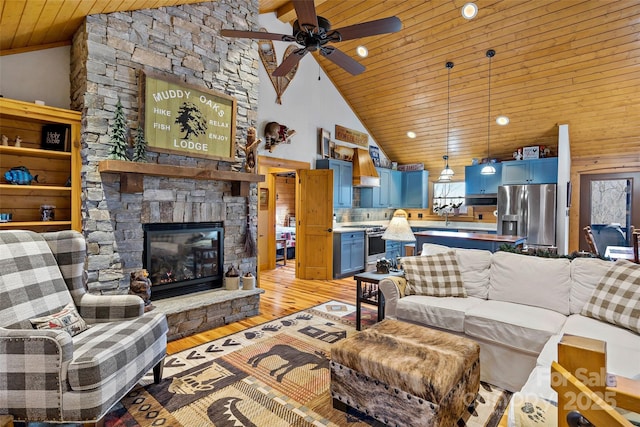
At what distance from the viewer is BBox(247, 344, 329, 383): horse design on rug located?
2.74 m

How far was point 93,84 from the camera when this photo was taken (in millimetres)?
2994

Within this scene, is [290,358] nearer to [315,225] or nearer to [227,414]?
[227,414]

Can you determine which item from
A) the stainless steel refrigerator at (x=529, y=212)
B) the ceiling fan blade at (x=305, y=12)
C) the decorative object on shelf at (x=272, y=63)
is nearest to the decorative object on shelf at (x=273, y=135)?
the decorative object on shelf at (x=272, y=63)

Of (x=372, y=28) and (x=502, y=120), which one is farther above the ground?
(x=502, y=120)

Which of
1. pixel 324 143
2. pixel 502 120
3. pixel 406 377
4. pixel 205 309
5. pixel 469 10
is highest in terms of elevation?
pixel 469 10

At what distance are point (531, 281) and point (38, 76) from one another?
4.84m

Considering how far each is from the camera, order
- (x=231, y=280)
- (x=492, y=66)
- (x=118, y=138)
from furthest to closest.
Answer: (x=492, y=66) < (x=231, y=280) < (x=118, y=138)

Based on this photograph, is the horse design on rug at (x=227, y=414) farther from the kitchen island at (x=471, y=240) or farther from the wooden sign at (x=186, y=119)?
the kitchen island at (x=471, y=240)

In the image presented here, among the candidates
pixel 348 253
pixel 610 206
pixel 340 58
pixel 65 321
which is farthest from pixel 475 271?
pixel 610 206

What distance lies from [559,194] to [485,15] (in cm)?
328

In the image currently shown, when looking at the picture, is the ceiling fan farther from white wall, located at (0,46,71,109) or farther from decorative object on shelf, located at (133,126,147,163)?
white wall, located at (0,46,71,109)

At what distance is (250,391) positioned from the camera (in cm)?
241

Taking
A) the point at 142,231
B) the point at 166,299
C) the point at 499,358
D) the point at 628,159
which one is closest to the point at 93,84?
the point at 142,231

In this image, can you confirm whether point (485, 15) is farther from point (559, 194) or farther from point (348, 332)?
A: point (348, 332)
